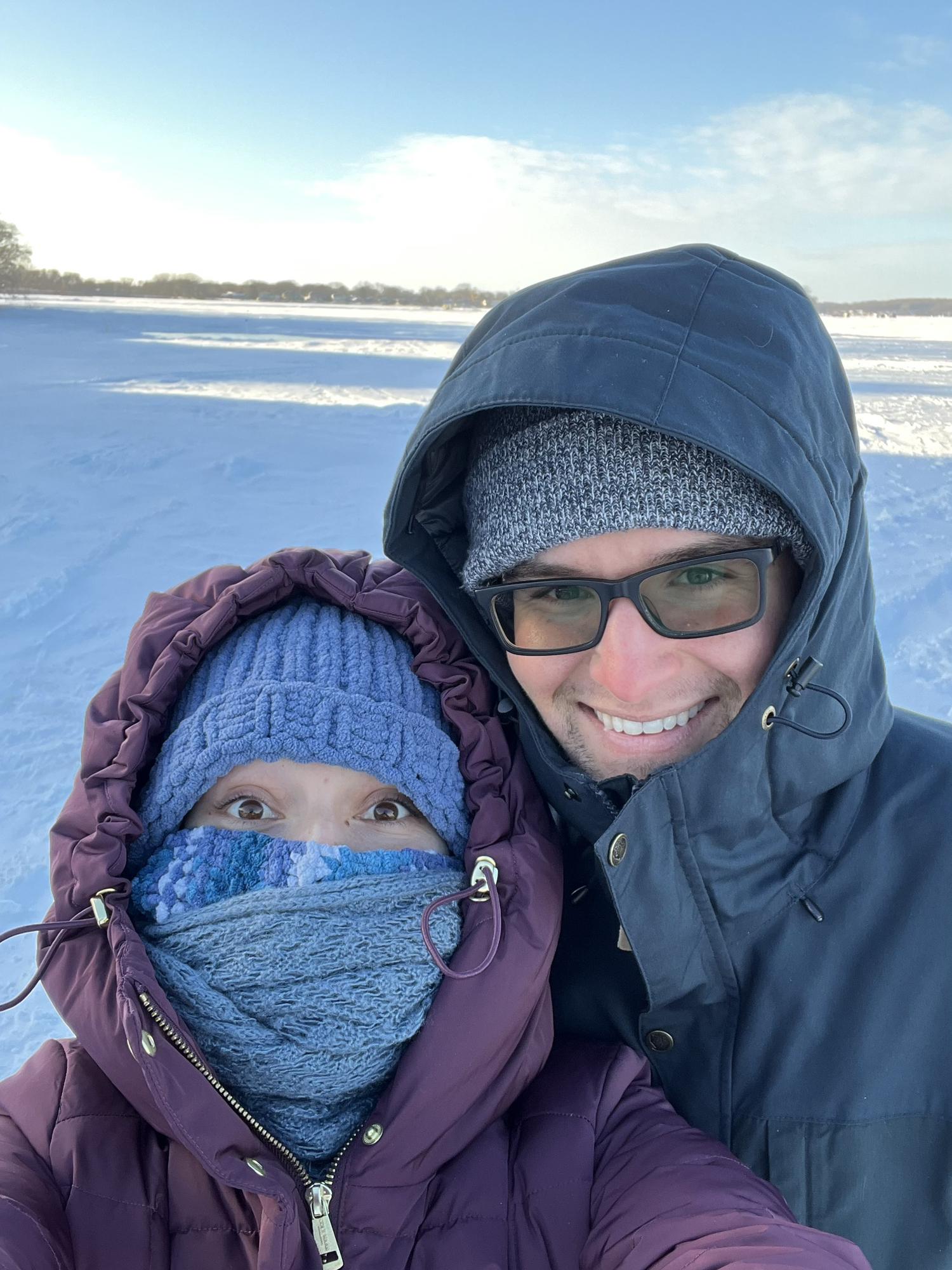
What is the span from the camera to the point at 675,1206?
3.85ft

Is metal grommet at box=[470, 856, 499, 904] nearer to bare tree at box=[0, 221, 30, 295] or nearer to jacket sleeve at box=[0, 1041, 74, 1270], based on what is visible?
jacket sleeve at box=[0, 1041, 74, 1270]

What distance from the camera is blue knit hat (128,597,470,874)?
1439 millimetres

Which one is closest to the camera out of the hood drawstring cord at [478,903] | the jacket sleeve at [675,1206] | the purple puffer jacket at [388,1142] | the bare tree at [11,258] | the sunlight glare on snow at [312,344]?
the jacket sleeve at [675,1206]

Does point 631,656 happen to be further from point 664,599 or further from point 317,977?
point 317,977

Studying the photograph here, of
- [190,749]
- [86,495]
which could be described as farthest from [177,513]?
[190,749]

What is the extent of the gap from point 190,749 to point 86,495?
5.27 meters

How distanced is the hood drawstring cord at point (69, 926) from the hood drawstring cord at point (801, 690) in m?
1.04

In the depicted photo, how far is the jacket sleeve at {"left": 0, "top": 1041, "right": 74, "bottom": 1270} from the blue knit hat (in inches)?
13.1

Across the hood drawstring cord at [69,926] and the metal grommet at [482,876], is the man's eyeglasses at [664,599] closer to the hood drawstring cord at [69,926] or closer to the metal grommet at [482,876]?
the metal grommet at [482,876]

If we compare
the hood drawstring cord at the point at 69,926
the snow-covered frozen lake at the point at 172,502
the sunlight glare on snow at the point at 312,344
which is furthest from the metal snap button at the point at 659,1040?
the sunlight glare on snow at the point at 312,344

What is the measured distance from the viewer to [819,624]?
4.72 feet

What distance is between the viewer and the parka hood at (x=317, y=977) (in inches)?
49.1

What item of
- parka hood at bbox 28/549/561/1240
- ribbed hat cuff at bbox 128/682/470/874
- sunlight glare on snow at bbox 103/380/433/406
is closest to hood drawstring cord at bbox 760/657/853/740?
parka hood at bbox 28/549/561/1240

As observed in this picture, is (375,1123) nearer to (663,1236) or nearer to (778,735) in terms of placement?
(663,1236)
